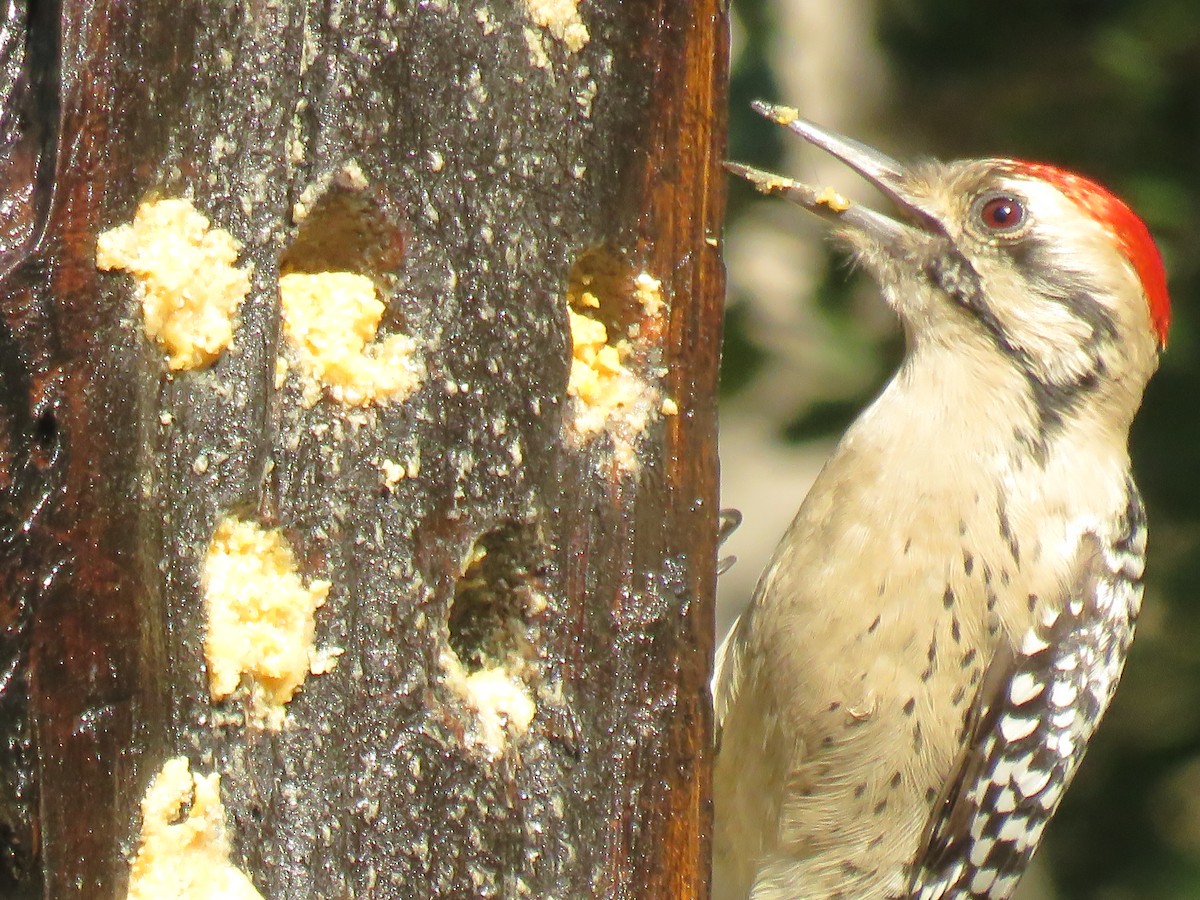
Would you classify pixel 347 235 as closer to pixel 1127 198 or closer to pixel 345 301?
pixel 345 301

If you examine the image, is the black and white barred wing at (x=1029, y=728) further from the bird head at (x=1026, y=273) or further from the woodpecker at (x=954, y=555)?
the bird head at (x=1026, y=273)

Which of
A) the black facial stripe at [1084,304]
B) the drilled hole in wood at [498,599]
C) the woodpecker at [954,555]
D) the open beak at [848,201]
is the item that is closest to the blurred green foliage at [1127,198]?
the open beak at [848,201]

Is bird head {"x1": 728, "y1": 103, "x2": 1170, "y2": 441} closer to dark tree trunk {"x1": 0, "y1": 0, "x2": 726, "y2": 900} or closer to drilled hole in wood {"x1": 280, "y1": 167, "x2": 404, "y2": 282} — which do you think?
dark tree trunk {"x1": 0, "y1": 0, "x2": 726, "y2": 900}

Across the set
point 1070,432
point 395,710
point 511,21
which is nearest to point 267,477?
point 395,710

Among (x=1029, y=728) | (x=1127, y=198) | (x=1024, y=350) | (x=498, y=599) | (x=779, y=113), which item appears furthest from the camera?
(x=1127, y=198)

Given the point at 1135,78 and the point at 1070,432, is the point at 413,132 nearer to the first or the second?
the point at 1070,432

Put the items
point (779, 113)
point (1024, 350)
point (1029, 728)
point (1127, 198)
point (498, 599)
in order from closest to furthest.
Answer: point (498, 599), point (779, 113), point (1024, 350), point (1029, 728), point (1127, 198)

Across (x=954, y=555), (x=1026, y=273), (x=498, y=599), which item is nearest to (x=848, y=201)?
(x=1026, y=273)
